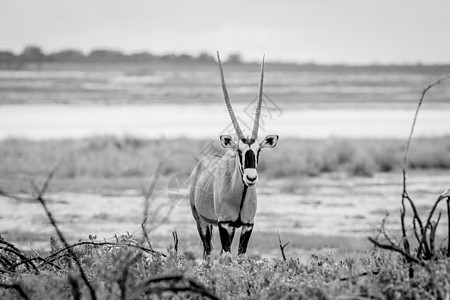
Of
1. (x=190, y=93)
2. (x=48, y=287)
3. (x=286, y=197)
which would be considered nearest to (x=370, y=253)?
(x=48, y=287)

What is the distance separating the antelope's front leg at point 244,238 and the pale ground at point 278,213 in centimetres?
459

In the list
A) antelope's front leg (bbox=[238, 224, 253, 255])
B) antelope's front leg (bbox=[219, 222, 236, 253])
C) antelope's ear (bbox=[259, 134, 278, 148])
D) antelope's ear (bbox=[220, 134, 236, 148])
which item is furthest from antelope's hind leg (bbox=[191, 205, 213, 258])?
antelope's ear (bbox=[259, 134, 278, 148])

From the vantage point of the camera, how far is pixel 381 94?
2420 inches

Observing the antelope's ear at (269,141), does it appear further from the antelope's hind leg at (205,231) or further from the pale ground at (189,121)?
the pale ground at (189,121)

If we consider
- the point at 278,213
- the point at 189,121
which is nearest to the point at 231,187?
the point at 278,213

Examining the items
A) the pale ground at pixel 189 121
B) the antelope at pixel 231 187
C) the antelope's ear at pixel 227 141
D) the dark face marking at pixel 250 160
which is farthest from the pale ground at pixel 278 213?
the pale ground at pixel 189 121

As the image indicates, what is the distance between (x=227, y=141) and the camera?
5992 millimetres

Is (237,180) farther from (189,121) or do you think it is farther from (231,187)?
(189,121)

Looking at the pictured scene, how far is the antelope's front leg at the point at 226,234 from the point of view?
19.8ft

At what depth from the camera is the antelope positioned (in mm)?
5699

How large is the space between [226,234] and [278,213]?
951cm

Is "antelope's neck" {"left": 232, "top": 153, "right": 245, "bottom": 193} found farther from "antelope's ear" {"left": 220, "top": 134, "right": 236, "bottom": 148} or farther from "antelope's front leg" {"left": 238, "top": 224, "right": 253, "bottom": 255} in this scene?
"antelope's front leg" {"left": 238, "top": 224, "right": 253, "bottom": 255}

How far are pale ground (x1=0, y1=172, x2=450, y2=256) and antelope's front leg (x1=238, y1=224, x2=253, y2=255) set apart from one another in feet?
15.1

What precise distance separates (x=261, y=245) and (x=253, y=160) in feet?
22.2
